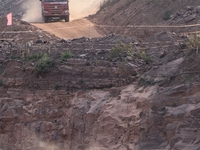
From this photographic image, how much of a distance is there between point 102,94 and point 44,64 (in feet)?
7.71

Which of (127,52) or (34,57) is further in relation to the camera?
(34,57)

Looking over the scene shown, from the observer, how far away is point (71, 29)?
3083cm

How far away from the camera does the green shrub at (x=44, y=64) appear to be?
58.6 ft

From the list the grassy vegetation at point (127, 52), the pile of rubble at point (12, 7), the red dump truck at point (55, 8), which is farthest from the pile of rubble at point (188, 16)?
the pile of rubble at point (12, 7)

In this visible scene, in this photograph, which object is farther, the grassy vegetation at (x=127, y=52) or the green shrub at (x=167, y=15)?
the green shrub at (x=167, y=15)

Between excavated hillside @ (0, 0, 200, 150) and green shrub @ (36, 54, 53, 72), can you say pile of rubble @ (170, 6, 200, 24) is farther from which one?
green shrub @ (36, 54, 53, 72)

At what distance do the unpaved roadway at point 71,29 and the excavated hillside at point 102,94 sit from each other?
889 cm

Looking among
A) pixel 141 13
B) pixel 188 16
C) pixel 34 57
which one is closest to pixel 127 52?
pixel 34 57

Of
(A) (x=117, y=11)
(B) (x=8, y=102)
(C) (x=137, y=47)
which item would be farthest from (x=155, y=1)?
(B) (x=8, y=102)

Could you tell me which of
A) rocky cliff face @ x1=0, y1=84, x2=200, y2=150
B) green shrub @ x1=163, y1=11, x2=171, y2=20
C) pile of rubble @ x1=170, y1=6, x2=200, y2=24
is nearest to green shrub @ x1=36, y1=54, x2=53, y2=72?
rocky cliff face @ x1=0, y1=84, x2=200, y2=150

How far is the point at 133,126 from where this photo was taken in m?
14.9

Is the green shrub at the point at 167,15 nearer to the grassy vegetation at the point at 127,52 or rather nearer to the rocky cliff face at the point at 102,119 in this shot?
the grassy vegetation at the point at 127,52

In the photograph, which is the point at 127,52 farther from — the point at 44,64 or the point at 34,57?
the point at 34,57

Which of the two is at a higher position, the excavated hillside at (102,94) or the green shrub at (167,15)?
the green shrub at (167,15)
